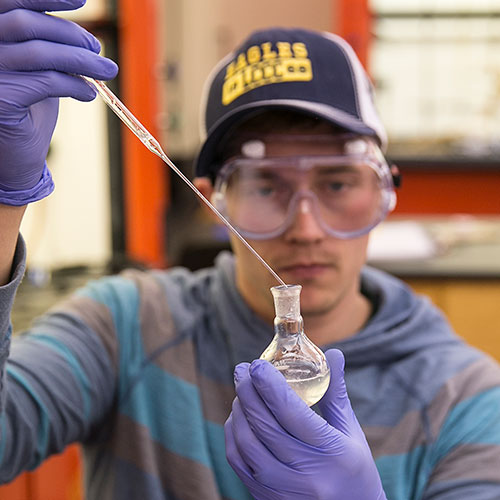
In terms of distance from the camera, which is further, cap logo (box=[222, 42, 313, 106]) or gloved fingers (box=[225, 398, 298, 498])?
cap logo (box=[222, 42, 313, 106])

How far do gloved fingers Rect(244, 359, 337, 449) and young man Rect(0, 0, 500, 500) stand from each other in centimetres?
25

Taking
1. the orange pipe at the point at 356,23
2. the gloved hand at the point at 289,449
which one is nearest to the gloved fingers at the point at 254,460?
the gloved hand at the point at 289,449

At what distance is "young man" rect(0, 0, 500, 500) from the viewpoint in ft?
4.21

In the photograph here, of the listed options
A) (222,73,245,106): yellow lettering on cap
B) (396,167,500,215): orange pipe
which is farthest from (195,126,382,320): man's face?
(396,167,500,215): orange pipe

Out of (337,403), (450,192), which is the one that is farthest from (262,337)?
(450,192)

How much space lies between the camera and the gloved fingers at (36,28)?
912 millimetres

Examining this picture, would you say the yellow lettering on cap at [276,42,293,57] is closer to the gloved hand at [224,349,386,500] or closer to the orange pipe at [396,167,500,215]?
the gloved hand at [224,349,386,500]

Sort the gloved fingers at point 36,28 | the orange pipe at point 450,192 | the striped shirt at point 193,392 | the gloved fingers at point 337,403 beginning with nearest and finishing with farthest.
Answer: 1. the gloved fingers at point 36,28
2. the gloved fingers at point 337,403
3. the striped shirt at point 193,392
4. the orange pipe at point 450,192

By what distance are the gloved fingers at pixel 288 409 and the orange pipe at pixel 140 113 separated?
106 inches

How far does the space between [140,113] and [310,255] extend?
102 inches

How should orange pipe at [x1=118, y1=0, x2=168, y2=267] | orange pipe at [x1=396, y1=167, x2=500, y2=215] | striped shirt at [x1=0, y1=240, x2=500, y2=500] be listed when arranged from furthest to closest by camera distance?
1. orange pipe at [x1=396, y1=167, x2=500, y2=215]
2. orange pipe at [x1=118, y1=0, x2=168, y2=267]
3. striped shirt at [x1=0, y1=240, x2=500, y2=500]

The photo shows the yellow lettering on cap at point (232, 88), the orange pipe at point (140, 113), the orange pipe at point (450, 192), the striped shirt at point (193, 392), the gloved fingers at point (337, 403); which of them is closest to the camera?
the gloved fingers at point (337, 403)

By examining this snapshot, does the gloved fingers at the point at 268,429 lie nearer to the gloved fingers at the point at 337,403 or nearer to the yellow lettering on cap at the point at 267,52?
the gloved fingers at the point at 337,403

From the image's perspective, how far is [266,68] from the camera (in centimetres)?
136
